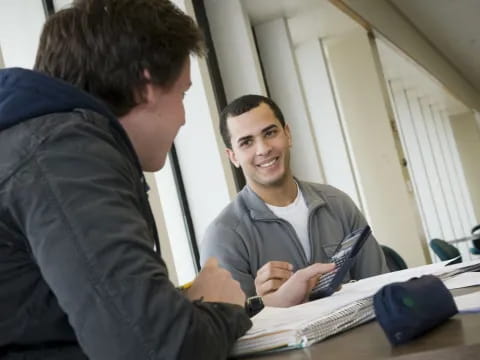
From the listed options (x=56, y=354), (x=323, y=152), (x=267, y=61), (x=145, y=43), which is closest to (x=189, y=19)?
(x=145, y=43)

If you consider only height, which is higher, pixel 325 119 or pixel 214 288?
pixel 325 119

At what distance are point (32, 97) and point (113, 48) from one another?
0.54 ft

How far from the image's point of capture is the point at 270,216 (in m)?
2.29

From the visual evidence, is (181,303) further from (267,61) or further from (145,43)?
(267,61)

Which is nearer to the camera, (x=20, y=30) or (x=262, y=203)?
(x=262, y=203)

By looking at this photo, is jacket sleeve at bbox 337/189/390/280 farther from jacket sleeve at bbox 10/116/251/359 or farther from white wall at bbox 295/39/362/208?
white wall at bbox 295/39/362/208

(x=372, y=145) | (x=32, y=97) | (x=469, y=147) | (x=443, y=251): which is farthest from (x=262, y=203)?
(x=469, y=147)

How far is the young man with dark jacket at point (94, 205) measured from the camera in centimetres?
80

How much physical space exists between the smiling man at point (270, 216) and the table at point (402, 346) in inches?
39.1

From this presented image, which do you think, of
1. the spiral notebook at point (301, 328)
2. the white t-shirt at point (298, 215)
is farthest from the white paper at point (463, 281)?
the white t-shirt at point (298, 215)

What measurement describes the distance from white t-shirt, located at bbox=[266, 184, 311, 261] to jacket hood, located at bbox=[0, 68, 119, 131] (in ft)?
4.68

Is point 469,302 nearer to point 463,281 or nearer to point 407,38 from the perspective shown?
point 463,281

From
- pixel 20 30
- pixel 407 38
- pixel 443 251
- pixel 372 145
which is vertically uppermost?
pixel 407 38

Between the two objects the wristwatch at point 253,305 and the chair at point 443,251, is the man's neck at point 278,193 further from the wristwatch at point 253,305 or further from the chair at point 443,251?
the chair at point 443,251
